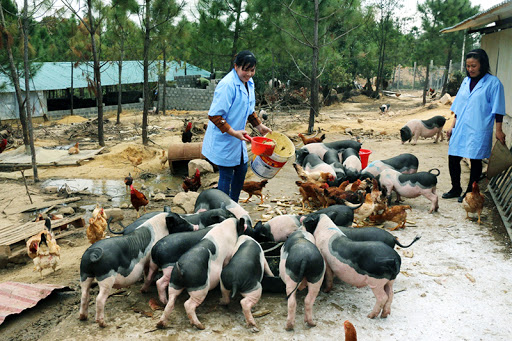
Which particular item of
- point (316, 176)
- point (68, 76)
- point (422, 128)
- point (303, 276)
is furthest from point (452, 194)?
point (68, 76)

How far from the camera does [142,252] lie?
392 cm

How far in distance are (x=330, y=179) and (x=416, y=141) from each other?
5787 millimetres

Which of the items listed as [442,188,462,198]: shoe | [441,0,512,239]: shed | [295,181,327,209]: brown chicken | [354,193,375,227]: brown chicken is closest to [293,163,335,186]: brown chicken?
[295,181,327,209]: brown chicken

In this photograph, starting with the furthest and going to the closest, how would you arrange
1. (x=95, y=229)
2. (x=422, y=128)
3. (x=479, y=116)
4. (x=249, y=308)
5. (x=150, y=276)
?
(x=422, y=128) < (x=479, y=116) < (x=95, y=229) < (x=150, y=276) < (x=249, y=308)

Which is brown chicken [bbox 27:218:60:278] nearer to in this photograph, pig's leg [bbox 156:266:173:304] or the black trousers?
pig's leg [bbox 156:266:173:304]

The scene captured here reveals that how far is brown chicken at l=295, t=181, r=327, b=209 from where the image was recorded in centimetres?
599

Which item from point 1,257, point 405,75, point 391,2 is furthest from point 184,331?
point 405,75

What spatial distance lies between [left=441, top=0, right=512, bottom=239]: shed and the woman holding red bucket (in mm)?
3253

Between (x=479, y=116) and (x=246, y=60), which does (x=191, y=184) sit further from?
(x=479, y=116)

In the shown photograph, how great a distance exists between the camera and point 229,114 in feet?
16.2

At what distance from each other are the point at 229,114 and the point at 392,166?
3.38m

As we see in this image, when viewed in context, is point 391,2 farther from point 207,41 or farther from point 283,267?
point 283,267

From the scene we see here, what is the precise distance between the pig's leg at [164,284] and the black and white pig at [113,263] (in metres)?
0.23

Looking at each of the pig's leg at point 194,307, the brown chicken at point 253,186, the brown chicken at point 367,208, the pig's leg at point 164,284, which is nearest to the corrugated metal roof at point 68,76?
the brown chicken at point 253,186
